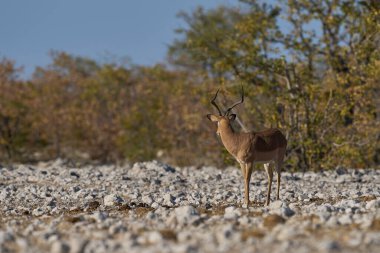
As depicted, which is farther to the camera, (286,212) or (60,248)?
(286,212)

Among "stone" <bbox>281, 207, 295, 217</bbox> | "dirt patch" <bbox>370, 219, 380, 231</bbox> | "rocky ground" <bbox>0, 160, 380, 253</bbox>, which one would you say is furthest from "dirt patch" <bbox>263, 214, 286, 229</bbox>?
"dirt patch" <bbox>370, 219, 380, 231</bbox>

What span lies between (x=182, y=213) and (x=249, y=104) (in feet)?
41.9

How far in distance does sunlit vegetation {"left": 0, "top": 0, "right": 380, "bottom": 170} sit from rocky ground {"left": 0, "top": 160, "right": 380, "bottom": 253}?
245cm

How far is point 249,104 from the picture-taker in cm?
2158

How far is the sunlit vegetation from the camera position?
20266 mm

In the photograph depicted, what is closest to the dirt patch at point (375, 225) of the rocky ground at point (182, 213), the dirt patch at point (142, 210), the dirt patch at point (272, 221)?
the rocky ground at point (182, 213)

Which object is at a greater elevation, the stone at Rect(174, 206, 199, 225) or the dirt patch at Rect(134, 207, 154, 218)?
the stone at Rect(174, 206, 199, 225)

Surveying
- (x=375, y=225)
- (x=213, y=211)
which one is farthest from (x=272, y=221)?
(x=213, y=211)

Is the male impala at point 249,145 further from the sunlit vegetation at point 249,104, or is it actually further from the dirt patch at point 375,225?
the sunlit vegetation at point 249,104

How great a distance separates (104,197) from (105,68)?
25020mm

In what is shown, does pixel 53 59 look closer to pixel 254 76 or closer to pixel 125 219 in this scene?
pixel 254 76

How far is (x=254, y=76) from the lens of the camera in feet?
72.3

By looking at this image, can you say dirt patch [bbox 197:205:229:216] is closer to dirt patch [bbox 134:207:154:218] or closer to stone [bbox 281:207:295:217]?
dirt patch [bbox 134:207:154:218]

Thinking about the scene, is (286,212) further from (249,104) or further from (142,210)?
(249,104)
